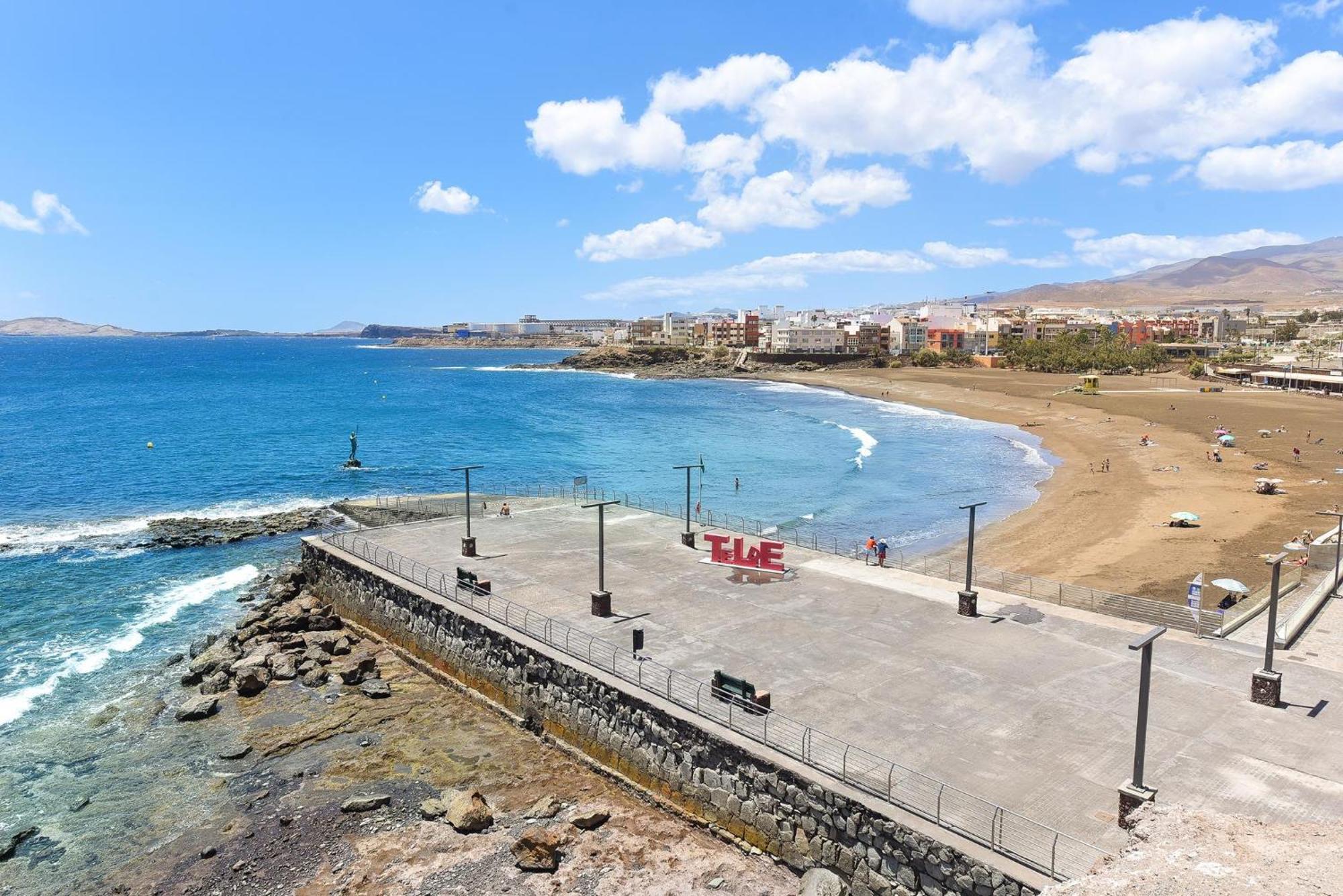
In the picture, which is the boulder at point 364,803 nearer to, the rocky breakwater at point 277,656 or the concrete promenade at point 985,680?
the rocky breakwater at point 277,656

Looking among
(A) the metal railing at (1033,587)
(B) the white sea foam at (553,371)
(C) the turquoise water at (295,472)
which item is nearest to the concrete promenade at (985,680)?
(A) the metal railing at (1033,587)

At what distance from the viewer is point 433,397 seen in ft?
398

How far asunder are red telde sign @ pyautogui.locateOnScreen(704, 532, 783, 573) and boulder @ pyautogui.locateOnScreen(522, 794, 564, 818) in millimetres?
9851

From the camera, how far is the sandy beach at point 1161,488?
1211 inches

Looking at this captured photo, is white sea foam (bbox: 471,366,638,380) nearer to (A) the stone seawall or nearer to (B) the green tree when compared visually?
(B) the green tree

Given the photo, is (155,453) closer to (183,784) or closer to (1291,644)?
(183,784)

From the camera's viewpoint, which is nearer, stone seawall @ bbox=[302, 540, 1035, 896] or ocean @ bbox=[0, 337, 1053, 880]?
stone seawall @ bbox=[302, 540, 1035, 896]

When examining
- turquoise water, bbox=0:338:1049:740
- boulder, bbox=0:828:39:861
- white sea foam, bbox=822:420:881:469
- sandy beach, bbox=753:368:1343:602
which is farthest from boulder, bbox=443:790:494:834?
white sea foam, bbox=822:420:881:469

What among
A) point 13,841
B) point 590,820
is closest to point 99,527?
point 13,841

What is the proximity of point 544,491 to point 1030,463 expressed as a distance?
34.8 meters

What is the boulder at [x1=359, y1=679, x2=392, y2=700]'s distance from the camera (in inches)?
840

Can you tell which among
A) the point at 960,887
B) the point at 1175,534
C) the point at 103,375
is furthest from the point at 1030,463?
the point at 103,375

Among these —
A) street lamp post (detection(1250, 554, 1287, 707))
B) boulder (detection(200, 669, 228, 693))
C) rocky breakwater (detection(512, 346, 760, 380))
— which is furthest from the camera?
rocky breakwater (detection(512, 346, 760, 380))

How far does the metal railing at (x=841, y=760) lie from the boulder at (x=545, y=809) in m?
2.72
